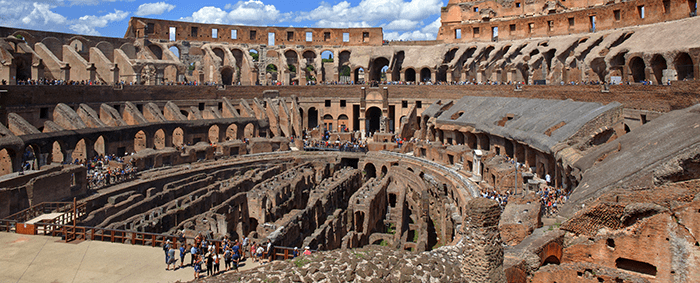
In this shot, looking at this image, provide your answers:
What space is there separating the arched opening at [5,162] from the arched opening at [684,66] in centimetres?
4179

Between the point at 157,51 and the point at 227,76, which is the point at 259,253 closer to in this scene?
the point at 157,51

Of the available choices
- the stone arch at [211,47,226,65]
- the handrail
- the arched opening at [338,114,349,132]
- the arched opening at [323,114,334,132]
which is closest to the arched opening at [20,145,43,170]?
the handrail

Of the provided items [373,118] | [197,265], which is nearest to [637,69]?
[373,118]

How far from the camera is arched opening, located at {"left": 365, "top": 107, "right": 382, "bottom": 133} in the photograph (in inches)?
2140

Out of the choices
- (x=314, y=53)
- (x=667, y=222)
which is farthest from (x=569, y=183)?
(x=314, y=53)

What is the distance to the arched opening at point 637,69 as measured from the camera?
37625mm

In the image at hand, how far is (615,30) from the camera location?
43.3 metres

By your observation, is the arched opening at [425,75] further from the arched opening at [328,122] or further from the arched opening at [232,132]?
the arched opening at [232,132]

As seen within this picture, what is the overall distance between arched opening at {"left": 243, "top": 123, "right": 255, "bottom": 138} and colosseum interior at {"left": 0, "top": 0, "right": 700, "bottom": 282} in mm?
388

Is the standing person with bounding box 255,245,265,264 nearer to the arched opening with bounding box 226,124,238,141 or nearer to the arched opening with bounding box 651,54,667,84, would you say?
the arched opening with bounding box 226,124,238,141

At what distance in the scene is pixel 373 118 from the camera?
57.2 m

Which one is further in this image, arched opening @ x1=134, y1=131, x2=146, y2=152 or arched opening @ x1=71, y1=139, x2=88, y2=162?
arched opening @ x1=134, y1=131, x2=146, y2=152

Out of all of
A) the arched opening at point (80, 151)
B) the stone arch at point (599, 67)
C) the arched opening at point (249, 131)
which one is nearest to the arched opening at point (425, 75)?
the stone arch at point (599, 67)

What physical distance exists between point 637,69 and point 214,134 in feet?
114
